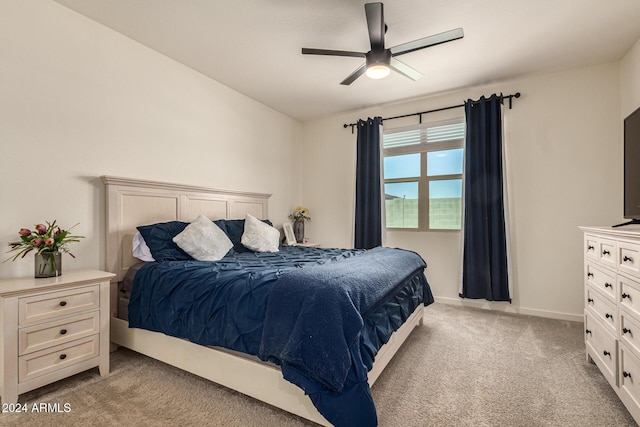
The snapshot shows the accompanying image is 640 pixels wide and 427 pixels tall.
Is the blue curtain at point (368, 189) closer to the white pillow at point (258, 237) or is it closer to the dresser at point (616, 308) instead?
the white pillow at point (258, 237)

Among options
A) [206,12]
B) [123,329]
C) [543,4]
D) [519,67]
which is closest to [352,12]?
[206,12]

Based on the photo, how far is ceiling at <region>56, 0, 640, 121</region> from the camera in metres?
2.31

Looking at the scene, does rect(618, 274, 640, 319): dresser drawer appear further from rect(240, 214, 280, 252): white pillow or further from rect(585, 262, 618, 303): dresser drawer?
rect(240, 214, 280, 252): white pillow

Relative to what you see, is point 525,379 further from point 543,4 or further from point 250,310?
point 543,4

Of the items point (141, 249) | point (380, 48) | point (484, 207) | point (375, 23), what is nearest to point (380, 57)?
point (380, 48)

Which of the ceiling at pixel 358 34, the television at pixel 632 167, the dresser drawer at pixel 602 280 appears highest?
the ceiling at pixel 358 34

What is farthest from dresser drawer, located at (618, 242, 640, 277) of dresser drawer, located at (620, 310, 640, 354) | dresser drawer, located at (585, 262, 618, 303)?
dresser drawer, located at (620, 310, 640, 354)

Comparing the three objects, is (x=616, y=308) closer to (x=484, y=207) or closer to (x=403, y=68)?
(x=484, y=207)

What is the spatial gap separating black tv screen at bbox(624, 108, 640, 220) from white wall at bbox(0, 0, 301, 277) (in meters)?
3.80

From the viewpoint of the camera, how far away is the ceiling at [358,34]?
2309 millimetres

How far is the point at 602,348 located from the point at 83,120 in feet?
13.6

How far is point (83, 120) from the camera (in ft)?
8.00

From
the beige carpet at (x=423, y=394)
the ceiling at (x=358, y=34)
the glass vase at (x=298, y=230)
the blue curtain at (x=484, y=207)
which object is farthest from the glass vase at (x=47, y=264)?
the blue curtain at (x=484, y=207)

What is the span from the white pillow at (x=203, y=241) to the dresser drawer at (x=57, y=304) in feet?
2.32
